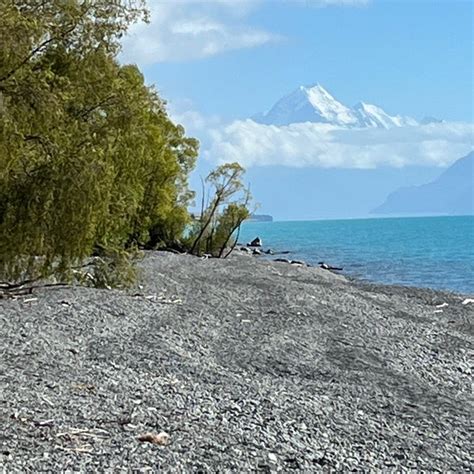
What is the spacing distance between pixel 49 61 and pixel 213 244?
2765 centimetres

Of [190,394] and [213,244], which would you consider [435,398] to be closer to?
[190,394]

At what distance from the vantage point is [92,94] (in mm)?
15711

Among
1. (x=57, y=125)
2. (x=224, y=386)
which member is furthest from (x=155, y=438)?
(x=57, y=125)

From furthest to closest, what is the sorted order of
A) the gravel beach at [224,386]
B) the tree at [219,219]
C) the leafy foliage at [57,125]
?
the tree at [219,219], the leafy foliage at [57,125], the gravel beach at [224,386]

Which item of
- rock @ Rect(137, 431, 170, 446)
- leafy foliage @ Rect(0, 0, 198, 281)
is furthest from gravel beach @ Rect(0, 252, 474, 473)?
leafy foliage @ Rect(0, 0, 198, 281)

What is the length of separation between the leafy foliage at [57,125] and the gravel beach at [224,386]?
3.87 ft

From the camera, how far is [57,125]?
47.2 ft

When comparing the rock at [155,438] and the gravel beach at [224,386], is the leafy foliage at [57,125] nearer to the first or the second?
the gravel beach at [224,386]

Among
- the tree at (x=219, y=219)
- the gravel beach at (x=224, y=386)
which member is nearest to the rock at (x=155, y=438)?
the gravel beach at (x=224, y=386)

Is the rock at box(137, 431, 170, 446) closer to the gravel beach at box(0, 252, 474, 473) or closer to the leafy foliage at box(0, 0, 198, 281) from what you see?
the gravel beach at box(0, 252, 474, 473)

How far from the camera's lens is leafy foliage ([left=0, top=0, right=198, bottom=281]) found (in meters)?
13.4

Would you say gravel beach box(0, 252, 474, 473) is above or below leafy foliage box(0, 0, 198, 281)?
below

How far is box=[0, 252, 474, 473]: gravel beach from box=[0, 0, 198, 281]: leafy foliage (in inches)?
46.5

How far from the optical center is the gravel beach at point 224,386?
6.39 metres
